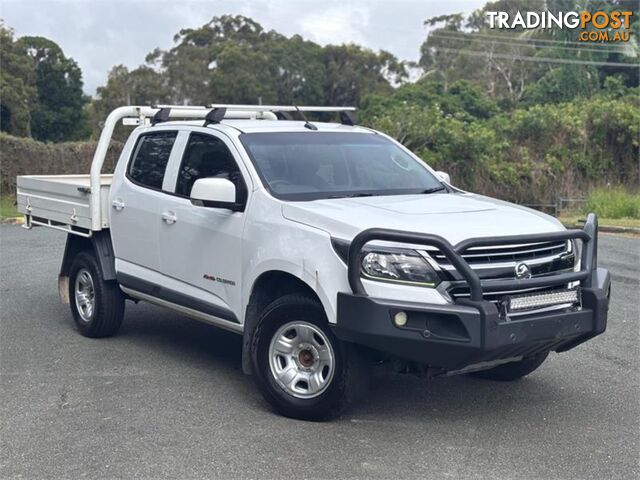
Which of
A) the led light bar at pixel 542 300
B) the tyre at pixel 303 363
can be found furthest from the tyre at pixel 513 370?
the tyre at pixel 303 363

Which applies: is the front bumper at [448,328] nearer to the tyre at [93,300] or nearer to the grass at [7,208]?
the tyre at [93,300]

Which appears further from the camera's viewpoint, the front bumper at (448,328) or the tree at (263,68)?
the tree at (263,68)

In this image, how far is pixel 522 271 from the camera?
A: 5445mm

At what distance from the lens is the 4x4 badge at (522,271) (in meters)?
5.43

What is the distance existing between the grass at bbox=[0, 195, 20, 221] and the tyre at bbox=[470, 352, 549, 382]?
49.9 feet

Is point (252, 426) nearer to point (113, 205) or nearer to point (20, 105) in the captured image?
point (113, 205)

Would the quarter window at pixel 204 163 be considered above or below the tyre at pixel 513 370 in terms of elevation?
above

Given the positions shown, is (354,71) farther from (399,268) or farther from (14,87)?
(399,268)

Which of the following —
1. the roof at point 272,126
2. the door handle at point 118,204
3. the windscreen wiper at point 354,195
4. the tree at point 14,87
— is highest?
the tree at point 14,87

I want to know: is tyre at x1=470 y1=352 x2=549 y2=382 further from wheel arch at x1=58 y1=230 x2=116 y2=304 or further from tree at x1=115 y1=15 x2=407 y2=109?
tree at x1=115 y1=15 x2=407 y2=109

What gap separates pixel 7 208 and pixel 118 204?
14.6 m

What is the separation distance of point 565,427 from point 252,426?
78.2 inches

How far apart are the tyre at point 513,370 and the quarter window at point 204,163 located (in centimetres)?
237

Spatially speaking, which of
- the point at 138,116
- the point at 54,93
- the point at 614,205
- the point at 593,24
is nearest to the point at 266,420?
the point at 138,116
